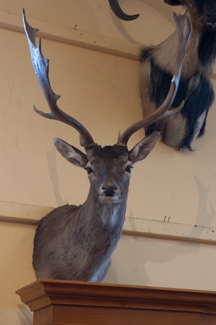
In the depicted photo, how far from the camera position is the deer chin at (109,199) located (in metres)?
1.90

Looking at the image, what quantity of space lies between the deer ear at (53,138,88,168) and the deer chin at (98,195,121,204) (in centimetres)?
24

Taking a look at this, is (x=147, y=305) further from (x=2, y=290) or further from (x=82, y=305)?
(x=2, y=290)

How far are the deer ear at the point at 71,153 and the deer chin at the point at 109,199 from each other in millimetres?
241

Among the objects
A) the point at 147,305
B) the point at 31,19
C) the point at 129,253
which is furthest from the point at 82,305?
the point at 31,19

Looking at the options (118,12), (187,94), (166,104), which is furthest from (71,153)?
(118,12)

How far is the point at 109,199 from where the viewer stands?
191cm

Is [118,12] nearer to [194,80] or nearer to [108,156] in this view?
[194,80]

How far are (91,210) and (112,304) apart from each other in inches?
17.4

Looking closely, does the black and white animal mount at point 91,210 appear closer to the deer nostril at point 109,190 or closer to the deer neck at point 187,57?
the deer nostril at point 109,190

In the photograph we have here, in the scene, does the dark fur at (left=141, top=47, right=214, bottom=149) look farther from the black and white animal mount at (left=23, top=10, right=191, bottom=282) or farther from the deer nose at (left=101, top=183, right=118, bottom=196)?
the deer nose at (left=101, top=183, right=118, bottom=196)

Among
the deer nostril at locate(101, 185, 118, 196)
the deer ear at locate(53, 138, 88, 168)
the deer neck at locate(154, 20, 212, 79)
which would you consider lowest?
the deer nostril at locate(101, 185, 118, 196)

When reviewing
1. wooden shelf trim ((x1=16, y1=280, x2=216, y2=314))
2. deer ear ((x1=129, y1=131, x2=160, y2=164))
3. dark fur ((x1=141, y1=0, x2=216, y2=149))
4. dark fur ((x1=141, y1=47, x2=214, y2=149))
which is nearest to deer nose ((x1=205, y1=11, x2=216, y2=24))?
dark fur ((x1=141, y1=0, x2=216, y2=149))

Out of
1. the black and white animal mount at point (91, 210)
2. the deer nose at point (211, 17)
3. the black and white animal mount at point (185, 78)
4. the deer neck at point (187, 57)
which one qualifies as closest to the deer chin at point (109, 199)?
the black and white animal mount at point (91, 210)

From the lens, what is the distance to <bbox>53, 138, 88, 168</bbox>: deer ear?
2.12 meters
